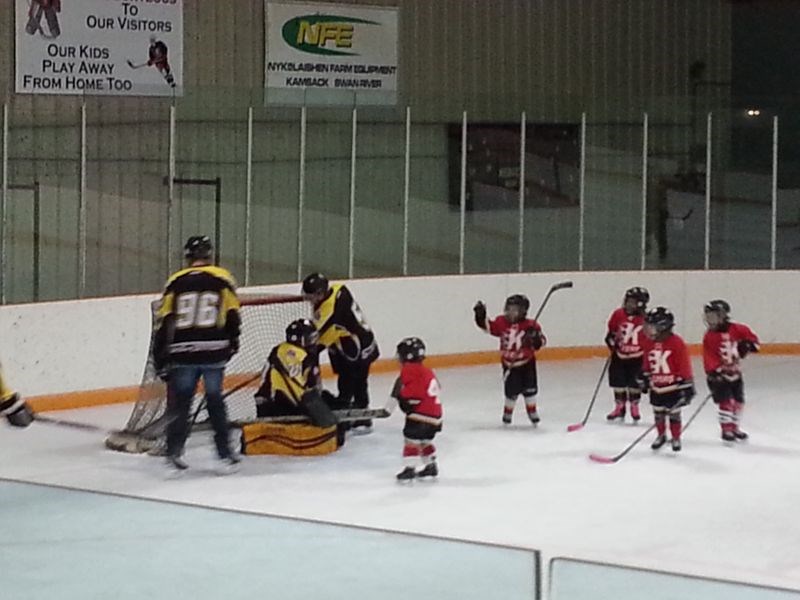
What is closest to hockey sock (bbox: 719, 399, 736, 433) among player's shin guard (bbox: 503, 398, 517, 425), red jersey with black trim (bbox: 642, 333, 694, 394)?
red jersey with black trim (bbox: 642, 333, 694, 394)

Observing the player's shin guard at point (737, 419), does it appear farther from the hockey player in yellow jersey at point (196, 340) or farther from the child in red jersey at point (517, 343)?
the hockey player in yellow jersey at point (196, 340)

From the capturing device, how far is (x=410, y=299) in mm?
12250

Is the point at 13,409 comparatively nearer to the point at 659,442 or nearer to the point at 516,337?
the point at 516,337

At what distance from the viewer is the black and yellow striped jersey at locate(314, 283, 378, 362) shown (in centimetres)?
906

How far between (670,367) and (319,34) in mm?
6795

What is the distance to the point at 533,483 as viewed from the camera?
25.5ft

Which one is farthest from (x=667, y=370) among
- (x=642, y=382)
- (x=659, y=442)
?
(x=642, y=382)

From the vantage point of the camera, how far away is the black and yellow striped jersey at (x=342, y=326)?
29.7 ft

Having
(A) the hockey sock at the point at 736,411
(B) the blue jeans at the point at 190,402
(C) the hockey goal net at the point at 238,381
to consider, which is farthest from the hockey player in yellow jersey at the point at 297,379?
(A) the hockey sock at the point at 736,411

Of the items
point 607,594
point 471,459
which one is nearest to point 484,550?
point 607,594

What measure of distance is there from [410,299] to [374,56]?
337 cm

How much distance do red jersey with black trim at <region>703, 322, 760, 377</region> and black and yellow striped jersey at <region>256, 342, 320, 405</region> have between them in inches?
89.8

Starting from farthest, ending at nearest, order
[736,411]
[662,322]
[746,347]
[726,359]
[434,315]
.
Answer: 1. [434,315]
2. [736,411]
3. [726,359]
4. [746,347]
5. [662,322]

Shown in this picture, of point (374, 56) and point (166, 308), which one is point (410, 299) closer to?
point (374, 56)
